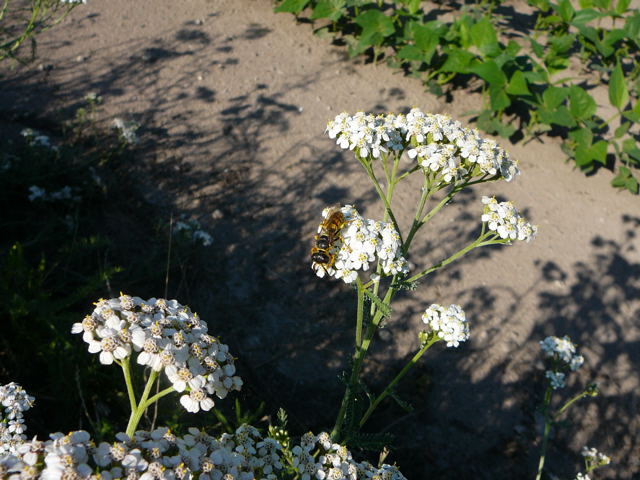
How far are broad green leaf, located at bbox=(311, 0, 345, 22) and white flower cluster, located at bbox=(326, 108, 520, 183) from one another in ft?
13.6

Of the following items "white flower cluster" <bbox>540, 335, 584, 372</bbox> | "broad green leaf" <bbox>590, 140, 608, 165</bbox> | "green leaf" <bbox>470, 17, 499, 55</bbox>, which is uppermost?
"green leaf" <bbox>470, 17, 499, 55</bbox>

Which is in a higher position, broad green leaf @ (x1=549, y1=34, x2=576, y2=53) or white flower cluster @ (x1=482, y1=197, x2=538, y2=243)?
white flower cluster @ (x1=482, y1=197, x2=538, y2=243)

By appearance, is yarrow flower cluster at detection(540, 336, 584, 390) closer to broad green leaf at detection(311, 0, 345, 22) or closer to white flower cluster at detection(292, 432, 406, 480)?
white flower cluster at detection(292, 432, 406, 480)

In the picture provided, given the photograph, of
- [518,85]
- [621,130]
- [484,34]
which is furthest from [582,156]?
[484,34]

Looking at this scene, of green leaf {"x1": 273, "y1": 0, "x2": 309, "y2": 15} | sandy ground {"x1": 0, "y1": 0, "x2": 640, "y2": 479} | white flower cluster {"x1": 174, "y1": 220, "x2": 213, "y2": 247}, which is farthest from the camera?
green leaf {"x1": 273, "y1": 0, "x2": 309, "y2": 15}

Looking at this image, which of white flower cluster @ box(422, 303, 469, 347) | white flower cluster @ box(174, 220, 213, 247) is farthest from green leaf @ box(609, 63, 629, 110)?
white flower cluster @ box(422, 303, 469, 347)

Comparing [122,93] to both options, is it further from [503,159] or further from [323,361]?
[503,159]

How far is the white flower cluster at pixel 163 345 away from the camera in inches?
60.2

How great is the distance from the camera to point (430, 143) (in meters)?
2.28

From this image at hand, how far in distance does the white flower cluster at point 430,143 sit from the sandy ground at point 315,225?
1.68 metres

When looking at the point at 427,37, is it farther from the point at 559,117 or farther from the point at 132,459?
the point at 132,459

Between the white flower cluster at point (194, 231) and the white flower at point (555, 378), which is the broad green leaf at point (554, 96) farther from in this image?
the white flower cluster at point (194, 231)

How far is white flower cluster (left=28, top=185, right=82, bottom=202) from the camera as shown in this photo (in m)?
3.66

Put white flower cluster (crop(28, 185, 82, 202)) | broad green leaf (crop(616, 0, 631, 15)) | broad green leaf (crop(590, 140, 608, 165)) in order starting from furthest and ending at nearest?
broad green leaf (crop(616, 0, 631, 15)) < broad green leaf (crop(590, 140, 608, 165)) < white flower cluster (crop(28, 185, 82, 202))
